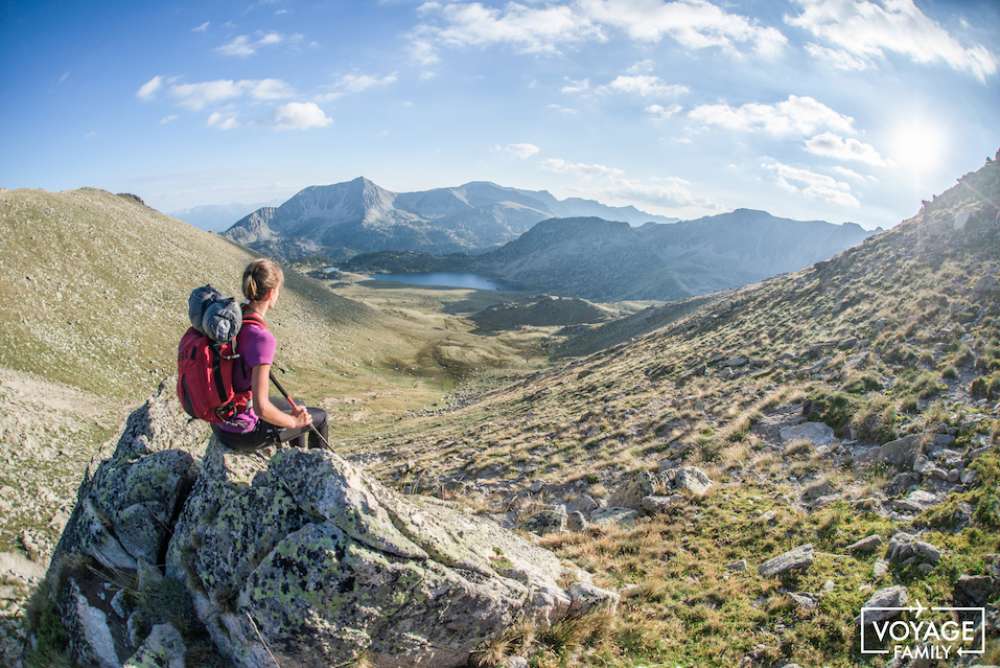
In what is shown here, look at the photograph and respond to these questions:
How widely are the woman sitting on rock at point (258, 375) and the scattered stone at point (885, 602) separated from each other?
9614 millimetres

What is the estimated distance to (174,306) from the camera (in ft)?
216

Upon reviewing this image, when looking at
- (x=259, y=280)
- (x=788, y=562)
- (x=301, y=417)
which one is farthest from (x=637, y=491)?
(x=259, y=280)

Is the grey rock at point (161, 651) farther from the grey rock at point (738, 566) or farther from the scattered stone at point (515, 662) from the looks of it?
the grey rock at point (738, 566)

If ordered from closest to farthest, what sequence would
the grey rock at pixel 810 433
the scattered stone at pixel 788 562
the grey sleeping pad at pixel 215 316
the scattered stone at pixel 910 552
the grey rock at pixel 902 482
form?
the grey sleeping pad at pixel 215 316
the scattered stone at pixel 910 552
the scattered stone at pixel 788 562
the grey rock at pixel 902 482
the grey rock at pixel 810 433

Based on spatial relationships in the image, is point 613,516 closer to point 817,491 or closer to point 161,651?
point 817,491

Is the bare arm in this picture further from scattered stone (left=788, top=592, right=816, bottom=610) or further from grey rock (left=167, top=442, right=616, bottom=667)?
scattered stone (left=788, top=592, right=816, bottom=610)

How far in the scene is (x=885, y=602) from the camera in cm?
839

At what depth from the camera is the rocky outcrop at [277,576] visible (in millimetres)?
6184

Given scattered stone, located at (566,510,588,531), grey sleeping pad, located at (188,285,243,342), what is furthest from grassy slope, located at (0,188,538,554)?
grey sleeping pad, located at (188,285,243,342)

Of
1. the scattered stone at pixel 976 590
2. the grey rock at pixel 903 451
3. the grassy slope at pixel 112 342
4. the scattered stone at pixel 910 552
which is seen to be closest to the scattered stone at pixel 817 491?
the grey rock at pixel 903 451

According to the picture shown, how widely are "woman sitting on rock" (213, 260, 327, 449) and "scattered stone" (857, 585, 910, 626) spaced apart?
31.5 ft

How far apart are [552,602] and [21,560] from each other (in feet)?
72.3

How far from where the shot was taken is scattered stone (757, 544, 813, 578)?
10133 millimetres

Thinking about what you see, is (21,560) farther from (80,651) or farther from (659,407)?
(659,407)
